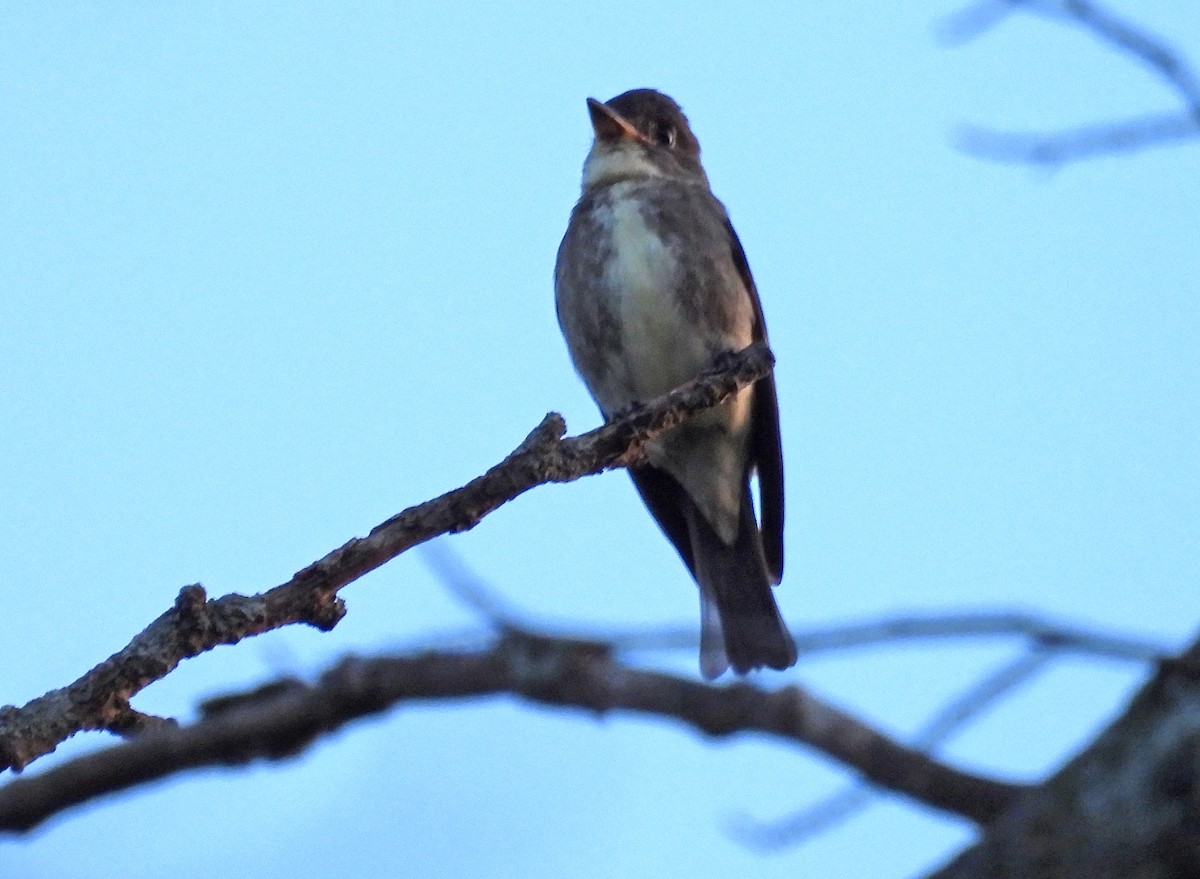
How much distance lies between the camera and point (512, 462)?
12.6ft

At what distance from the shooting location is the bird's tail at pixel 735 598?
634 centimetres

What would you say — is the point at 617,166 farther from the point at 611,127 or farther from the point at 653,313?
the point at 653,313

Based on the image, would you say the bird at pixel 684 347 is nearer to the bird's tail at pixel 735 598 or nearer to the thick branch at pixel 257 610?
the bird's tail at pixel 735 598

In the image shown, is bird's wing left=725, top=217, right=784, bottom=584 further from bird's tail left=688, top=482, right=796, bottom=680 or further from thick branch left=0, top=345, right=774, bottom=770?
thick branch left=0, top=345, right=774, bottom=770

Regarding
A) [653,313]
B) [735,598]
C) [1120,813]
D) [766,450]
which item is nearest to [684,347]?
[653,313]

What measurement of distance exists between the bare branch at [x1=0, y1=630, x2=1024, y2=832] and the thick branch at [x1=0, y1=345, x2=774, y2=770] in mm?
108

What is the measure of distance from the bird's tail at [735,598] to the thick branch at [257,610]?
2.32 meters

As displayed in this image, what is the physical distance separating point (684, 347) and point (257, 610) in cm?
341

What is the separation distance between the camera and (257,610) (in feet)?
10.5

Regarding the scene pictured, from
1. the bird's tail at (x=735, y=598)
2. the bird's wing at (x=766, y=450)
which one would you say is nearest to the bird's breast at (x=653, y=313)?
the bird's wing at (x=766, y=450)

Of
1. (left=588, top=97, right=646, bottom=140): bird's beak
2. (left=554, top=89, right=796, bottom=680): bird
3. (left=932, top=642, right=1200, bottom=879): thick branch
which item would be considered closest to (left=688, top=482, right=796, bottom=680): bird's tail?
(left=554, top=89, right=796, bottom=680): bird

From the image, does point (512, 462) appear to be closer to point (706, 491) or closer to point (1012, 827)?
point (1012, 827)

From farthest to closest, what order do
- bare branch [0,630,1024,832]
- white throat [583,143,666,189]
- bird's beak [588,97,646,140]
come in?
bird's beak [588,97,646,140] < white throat [583,143,666,189] < bare branch [0,630,1024,832]

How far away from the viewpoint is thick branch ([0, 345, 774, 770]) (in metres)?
2.89
